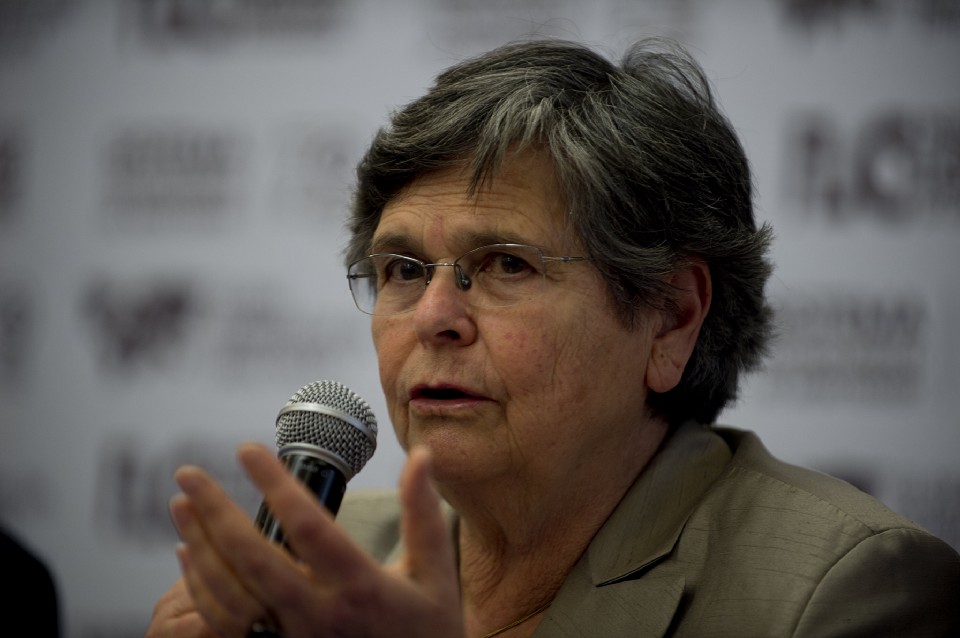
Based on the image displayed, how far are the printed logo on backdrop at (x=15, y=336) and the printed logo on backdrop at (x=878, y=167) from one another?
3068 millimetres

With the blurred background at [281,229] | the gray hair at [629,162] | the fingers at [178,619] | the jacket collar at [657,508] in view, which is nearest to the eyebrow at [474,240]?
the gray hair at [629,162]

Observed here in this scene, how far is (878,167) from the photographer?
10.4 ft

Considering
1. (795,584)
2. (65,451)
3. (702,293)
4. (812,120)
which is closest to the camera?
(795,584)

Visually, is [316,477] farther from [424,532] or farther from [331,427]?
[424,532]

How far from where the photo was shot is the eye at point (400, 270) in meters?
1.92

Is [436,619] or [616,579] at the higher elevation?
[436,619]

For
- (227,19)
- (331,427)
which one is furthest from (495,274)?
(227,19)

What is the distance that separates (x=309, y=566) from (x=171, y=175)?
3.00m

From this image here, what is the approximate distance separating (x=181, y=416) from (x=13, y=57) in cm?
176

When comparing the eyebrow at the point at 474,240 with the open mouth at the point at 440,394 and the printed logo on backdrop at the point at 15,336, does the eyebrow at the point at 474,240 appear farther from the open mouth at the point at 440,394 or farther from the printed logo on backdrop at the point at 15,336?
the printed logo on backdrop at the point at 15,336

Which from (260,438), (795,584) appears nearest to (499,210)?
(795,584)

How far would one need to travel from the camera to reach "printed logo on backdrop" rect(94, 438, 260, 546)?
371cm

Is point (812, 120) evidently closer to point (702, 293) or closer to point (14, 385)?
point (702, 293)

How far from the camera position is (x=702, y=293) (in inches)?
77.1
